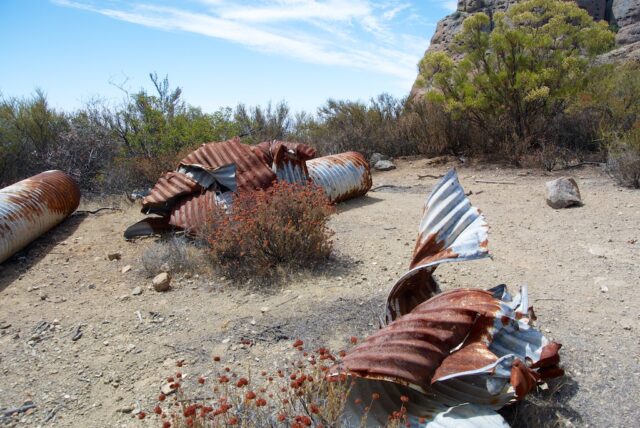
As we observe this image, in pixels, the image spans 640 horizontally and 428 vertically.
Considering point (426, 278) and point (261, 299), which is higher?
point (426, 278)

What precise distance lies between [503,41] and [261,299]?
7881 millimetres

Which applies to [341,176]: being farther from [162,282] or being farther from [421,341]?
[421,341]

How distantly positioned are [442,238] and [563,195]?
4.19 m

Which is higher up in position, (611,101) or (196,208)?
(611,101)

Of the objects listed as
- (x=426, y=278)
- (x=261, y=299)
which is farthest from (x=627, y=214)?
(x=261, y=299)

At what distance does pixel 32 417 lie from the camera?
108 inches

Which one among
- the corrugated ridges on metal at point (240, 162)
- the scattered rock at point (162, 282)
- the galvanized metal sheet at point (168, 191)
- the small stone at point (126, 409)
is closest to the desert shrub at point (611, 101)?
the corrugated ridges on metal at point (240, 162)

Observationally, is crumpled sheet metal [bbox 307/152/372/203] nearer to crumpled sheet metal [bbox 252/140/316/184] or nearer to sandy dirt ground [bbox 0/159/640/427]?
crumpled sheet metal [bbox 252/140/316/184]

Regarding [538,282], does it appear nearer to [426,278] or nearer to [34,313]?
[426,278]

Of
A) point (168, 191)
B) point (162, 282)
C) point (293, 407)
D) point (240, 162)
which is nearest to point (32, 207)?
point (168, 191)

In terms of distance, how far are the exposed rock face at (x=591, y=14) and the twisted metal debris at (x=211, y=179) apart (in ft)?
66.4

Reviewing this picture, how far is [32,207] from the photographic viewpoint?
5.96 meters

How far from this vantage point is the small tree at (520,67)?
30.7ft

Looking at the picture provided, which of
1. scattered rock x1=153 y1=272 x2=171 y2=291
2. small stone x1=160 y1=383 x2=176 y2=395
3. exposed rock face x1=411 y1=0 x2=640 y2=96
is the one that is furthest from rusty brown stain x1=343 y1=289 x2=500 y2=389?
exposed rock face x1=411 y1=0 x2=640 y2=96
